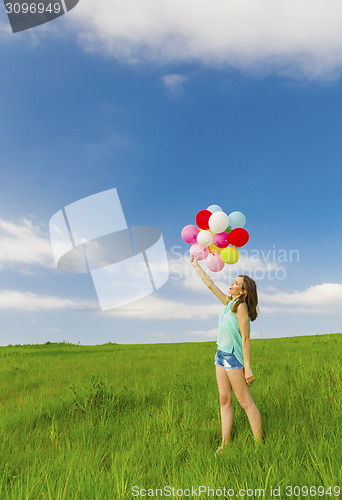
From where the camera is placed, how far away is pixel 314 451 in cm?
382

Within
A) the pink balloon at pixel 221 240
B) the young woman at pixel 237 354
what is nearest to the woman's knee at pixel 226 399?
the young woman at pixel 237 354

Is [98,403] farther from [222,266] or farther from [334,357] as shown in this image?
[334,357]

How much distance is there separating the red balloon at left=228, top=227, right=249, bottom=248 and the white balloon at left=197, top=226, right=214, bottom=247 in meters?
0.30

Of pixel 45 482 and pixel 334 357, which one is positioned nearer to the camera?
pixel 45 482

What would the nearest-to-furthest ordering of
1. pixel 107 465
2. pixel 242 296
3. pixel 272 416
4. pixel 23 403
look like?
pixel 107 465, pixel 242 296, pixel 272 416, pixel 23 403

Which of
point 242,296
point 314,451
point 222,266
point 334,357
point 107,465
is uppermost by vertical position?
point 222,266

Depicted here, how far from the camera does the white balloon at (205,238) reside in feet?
18.4

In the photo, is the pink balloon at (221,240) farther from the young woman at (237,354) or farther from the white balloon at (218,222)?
the young woman at (237,354)

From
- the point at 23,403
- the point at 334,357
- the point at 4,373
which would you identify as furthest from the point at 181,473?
the point at 4,373

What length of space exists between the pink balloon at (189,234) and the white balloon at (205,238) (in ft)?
0.92

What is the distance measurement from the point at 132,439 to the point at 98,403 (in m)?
1.63

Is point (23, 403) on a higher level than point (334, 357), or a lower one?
lower

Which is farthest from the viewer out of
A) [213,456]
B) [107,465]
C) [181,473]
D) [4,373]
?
[4,373]

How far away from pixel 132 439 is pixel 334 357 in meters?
6.96
